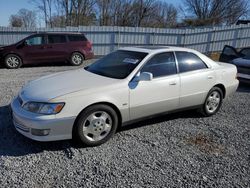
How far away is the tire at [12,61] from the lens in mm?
9945

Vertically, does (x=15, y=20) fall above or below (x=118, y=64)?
above

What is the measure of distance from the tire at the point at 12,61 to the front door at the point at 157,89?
8.17 m

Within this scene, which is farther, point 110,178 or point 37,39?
point 37,39

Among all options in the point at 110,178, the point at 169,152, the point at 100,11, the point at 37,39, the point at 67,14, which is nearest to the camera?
the point at 110,178

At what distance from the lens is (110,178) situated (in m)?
2.73

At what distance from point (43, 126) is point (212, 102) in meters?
3.43

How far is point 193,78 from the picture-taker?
429 cm

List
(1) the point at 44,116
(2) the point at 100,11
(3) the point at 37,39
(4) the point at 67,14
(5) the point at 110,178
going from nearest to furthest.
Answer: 1. (5) the point at 110,178
2. (1) the point at 44,116
3. (3) the point at 37,39
4. (4) the point at 67,14
5. (2) the point at 100,11

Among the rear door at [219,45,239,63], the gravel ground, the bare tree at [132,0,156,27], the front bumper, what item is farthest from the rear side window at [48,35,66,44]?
the bare tree at [132,0,156,27]

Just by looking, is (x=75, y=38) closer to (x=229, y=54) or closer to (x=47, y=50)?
(x=47, y=50)

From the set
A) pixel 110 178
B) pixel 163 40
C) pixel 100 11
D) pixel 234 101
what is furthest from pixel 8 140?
pixel 100 11

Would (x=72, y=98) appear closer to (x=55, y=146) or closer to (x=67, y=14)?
(x=55, y=146)

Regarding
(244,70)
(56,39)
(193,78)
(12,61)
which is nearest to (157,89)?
(193,78)

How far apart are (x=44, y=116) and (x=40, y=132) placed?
230 mm
